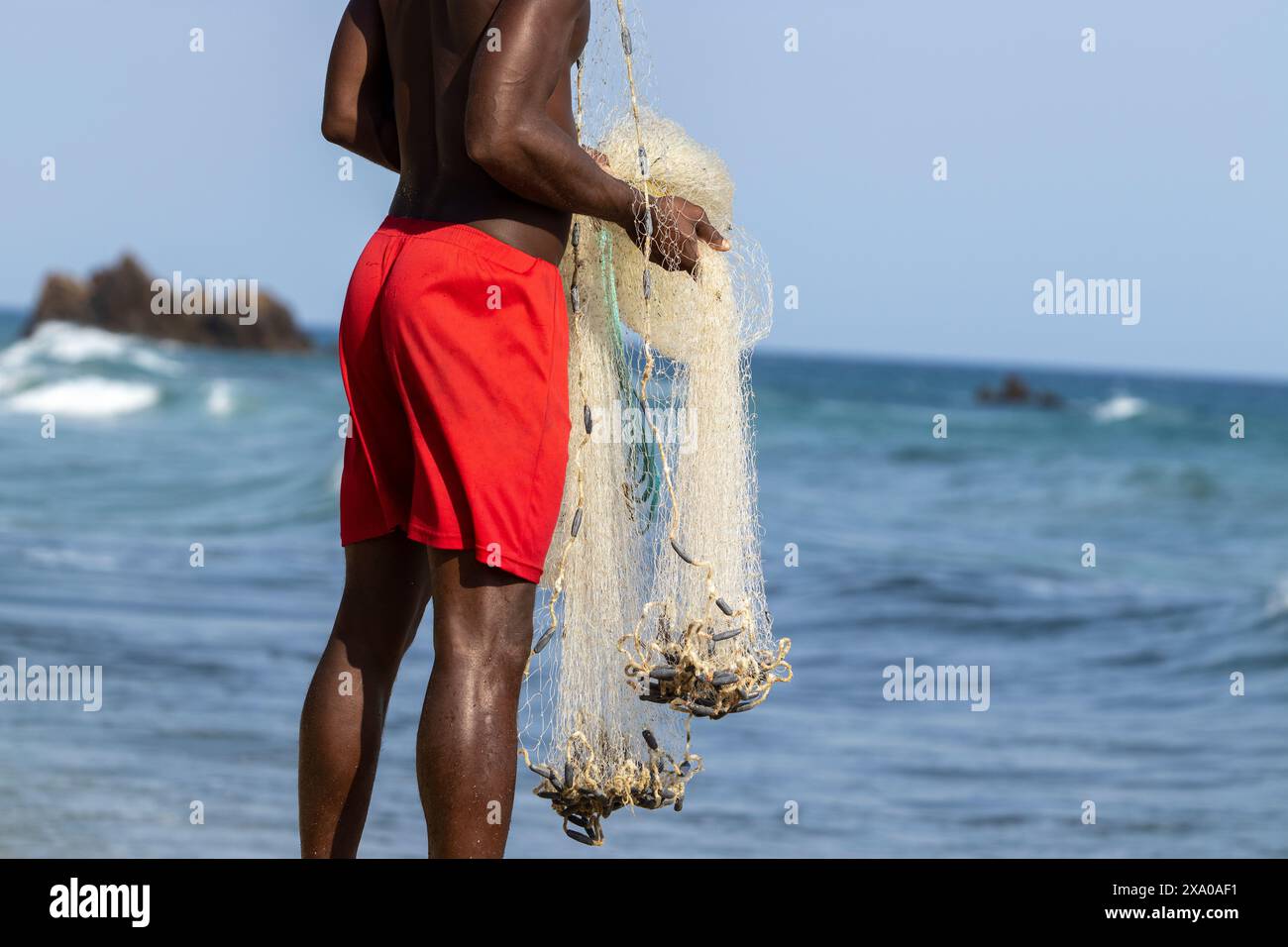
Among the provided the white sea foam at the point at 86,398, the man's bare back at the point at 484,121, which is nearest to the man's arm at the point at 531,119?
the man's bare back at the point at 484,121

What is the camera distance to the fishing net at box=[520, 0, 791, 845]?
3223mm

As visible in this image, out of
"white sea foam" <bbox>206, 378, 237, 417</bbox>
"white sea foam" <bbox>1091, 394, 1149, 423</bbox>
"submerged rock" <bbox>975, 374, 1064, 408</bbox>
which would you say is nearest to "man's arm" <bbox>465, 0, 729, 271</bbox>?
"white sea foam" <bbox>206, 378, 237, 417</bbox>

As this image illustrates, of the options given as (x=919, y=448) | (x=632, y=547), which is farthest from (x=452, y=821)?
(x=919, y=448)

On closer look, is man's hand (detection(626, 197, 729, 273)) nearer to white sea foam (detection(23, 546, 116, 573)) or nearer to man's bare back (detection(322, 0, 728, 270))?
man's bare back (detection(322, 0, 728, 270))

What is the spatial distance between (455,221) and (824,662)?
5.99 meters

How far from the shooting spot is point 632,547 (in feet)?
11.0

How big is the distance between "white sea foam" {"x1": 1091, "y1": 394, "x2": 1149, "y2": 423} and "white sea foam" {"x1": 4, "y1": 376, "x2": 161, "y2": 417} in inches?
799

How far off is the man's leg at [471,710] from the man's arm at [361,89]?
927mm

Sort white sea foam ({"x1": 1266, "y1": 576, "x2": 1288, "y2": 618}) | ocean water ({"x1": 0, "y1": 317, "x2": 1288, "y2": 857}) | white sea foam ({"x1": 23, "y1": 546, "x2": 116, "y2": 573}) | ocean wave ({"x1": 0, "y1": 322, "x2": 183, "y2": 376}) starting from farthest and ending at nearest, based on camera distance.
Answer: ocean wave ({"x1": 0, "y1": 322, "x2": 183, "y2": 376}), white sea foam ({"x1": 1266, "y1": 576, "x2": 1288, "y2": 618}), white sea foam ({"x1": 23, "y1": 546, "x2": 116, "y2": 573}), ocean water ({"x1": 0, "y1": 317, "x2": 1288, "y2": 857})

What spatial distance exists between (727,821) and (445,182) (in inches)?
131

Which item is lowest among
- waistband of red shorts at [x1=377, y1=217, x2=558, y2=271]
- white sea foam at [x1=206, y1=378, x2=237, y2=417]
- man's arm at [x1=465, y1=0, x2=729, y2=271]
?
white sea foam at [x1=206, y1=378, x2=237, y2=417]

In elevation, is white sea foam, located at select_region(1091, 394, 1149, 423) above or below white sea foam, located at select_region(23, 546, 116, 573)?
above

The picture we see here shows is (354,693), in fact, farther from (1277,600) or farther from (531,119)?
(1277,600)

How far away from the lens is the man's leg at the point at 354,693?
9.63 feet
